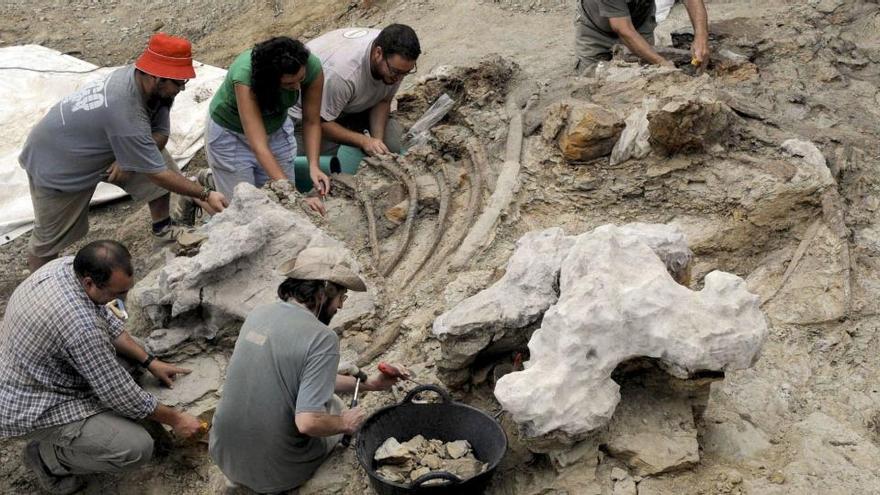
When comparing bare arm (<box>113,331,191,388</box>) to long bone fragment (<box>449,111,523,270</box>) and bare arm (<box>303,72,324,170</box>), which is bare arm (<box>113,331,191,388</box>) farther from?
bare arm (<box>303,72,324,170</box>)

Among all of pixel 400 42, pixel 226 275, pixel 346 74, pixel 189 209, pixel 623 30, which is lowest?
pixel 189 209

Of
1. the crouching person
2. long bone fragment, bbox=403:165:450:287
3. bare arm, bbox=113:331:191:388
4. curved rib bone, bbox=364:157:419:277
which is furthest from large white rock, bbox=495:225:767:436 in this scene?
bare arm, bbox=113:331:191:388

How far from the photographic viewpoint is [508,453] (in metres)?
3.64

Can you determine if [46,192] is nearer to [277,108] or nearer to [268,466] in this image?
[277,108]

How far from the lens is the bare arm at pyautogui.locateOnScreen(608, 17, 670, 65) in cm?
627

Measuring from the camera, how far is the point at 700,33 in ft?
21.1

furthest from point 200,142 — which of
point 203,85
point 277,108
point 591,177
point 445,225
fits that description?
point 591,177

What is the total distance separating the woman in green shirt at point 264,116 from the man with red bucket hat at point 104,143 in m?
0.29

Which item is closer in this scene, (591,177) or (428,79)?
(591,177)

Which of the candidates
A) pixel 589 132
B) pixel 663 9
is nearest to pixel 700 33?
pixel 589 132

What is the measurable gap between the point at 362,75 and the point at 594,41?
2152mm

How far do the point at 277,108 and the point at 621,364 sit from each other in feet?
10.1

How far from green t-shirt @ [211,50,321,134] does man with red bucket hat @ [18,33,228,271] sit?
0.89ft

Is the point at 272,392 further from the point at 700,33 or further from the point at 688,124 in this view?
the point at 700,33
